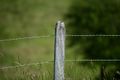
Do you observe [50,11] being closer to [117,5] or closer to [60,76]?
[117,5]

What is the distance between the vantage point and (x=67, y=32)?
811 inches

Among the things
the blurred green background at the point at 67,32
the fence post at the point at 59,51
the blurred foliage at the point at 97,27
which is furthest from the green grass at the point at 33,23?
the fence post at the point at 59,51

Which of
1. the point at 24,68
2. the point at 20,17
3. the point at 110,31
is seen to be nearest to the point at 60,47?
the point at 24,68

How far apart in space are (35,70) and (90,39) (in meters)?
11.8

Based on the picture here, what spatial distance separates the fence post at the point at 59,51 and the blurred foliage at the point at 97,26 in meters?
10.6

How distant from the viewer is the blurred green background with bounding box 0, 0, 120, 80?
775cm

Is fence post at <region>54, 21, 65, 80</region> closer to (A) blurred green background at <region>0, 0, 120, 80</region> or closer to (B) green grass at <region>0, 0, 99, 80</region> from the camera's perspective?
(A) blurred green background at <region>0, 0, 120, 80</region>

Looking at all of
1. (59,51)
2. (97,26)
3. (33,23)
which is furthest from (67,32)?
(59,51)

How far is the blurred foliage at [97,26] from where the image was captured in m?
18.5

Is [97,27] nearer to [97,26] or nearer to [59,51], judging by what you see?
[97,26]

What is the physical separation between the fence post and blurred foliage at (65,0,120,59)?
10.6 metres

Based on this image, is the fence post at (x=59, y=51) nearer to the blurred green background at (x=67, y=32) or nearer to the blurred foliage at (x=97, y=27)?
the blurred green background at (x=67, y=32)

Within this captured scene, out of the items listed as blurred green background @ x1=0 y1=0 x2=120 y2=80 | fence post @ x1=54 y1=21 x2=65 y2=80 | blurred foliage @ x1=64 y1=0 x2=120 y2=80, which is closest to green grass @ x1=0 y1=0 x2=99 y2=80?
blurred green background @ x1=0 y1=0 x2=120 y2=80

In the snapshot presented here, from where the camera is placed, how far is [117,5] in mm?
19844
